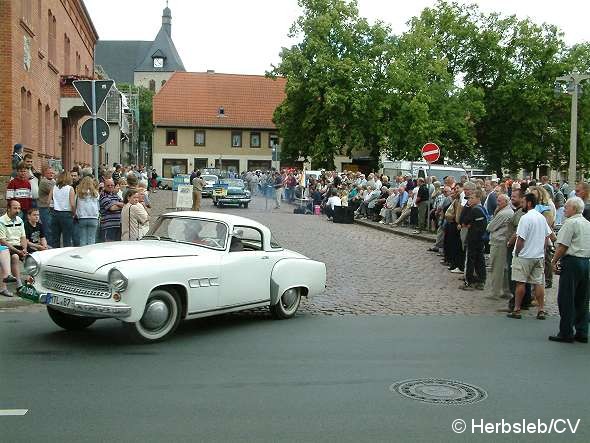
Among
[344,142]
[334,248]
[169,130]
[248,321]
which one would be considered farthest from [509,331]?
[169,130]

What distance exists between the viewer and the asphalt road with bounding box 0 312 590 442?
17.0ft

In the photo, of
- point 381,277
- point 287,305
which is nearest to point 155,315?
point 287,305

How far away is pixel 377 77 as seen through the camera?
52.1 m

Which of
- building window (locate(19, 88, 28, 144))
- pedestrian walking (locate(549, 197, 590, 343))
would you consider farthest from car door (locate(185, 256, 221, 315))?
building window (locate(19, 88, 28, 144))

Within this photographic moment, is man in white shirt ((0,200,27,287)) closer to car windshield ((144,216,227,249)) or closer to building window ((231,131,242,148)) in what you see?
car windshield ((144,216,227,249))

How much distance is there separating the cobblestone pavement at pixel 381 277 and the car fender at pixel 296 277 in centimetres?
52

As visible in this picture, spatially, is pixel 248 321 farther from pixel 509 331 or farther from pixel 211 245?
pixel 509 331

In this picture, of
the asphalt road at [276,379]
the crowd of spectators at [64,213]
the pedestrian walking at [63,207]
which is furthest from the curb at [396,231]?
the asphalt road at [276,379]

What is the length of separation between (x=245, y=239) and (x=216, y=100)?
67067 mm

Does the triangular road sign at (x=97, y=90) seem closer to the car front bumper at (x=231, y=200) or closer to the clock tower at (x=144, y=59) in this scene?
the car front bumper at (x=231, y=200)

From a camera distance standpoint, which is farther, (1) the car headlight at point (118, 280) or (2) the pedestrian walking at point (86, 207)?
(2) the pedestrian walking at point (86, 207)

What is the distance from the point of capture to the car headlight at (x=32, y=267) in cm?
827

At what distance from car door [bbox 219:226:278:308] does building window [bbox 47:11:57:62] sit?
1846cm

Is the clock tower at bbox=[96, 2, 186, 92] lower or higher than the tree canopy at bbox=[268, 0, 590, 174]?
higher
